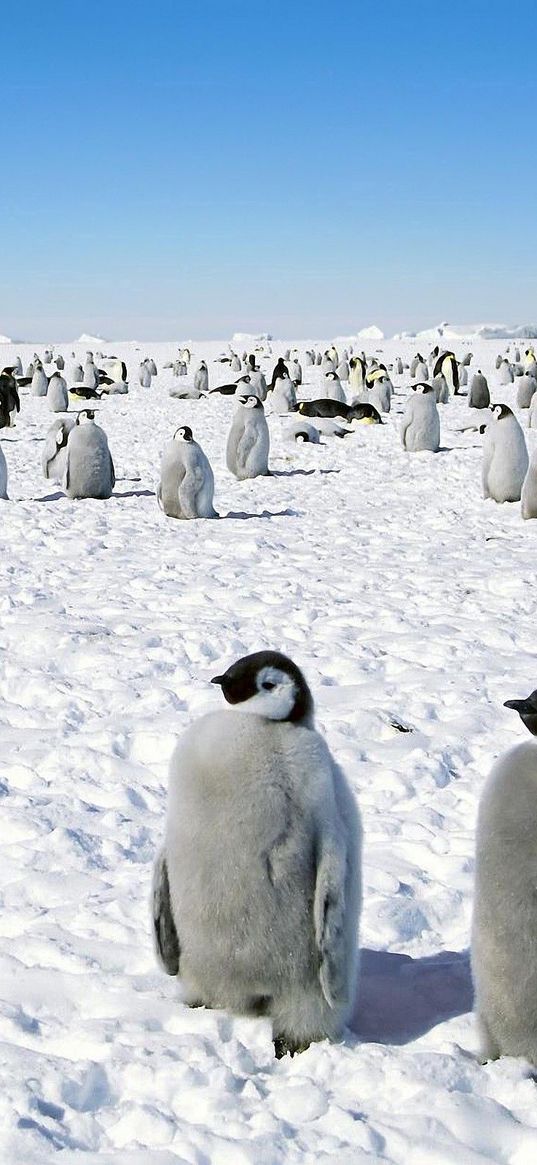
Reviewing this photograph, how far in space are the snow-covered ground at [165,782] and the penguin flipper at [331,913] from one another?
0.62 feet

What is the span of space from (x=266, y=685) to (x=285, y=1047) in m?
0.90

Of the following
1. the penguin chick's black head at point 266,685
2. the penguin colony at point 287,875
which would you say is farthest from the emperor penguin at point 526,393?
the penguin chick's black head at point 266,685

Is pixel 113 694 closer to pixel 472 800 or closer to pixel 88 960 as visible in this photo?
pixel 472 800

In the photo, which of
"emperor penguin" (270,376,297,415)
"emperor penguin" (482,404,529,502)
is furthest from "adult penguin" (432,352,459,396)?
"emperor penguin" (482,404,529,502)

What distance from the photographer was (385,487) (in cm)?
1407

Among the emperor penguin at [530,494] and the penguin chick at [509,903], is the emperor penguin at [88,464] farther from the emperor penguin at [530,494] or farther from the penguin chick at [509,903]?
the penguin chick at [509,903]

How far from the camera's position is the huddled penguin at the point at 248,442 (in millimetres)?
13852

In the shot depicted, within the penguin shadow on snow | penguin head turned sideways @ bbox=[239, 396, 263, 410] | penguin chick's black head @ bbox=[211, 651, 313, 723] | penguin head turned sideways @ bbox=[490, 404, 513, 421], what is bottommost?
the penguin shadow on snow

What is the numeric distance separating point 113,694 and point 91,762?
0.93 meters

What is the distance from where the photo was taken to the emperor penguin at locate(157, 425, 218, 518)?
1084 centimetres

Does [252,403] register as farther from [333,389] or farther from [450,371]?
[450,371]

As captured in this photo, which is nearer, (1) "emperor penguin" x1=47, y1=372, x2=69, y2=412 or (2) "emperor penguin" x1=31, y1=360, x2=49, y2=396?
(1) "emperor penguin" x1=47, y1=372, x2=69, y2=412

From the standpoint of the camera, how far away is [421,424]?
1730 centimetres

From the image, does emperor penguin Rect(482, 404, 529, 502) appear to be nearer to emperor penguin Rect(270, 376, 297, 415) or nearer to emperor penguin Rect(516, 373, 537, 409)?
emperor penguin Rect(270, 376, 297, 415)
